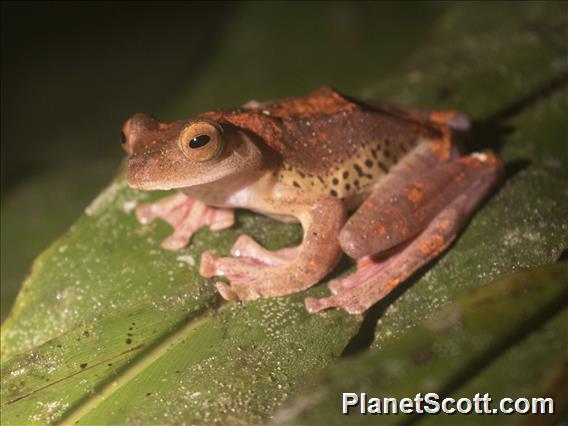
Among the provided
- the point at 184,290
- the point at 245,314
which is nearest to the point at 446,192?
the point at 245,314

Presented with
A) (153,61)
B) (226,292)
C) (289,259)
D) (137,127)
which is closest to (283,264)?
(289,259)

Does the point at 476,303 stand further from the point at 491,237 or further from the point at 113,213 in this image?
the point at 113,213

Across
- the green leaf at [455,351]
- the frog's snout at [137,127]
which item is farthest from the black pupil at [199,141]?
the green leaf at [455,351]

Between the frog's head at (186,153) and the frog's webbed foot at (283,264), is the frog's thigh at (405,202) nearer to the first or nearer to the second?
the frog's webbed foot at (283,264)

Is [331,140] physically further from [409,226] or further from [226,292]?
[226,292]

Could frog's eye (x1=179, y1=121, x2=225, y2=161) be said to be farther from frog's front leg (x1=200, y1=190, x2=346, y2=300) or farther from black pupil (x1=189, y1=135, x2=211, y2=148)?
frog's front leg (x1=200, y1=190, x2=346, y2=300)

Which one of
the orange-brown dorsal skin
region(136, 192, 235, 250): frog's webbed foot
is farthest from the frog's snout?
region(136, 192, 235, 250): frog's webbed foot
